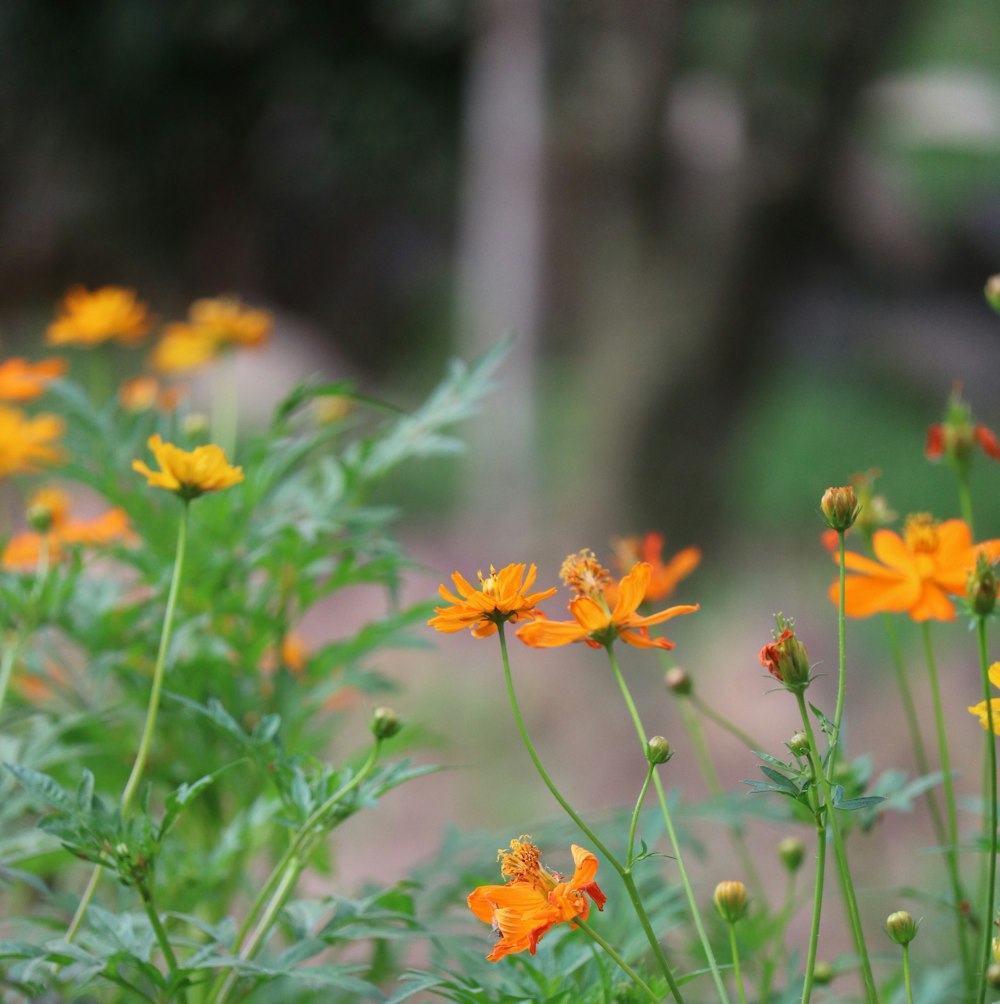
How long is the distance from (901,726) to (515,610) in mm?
2235

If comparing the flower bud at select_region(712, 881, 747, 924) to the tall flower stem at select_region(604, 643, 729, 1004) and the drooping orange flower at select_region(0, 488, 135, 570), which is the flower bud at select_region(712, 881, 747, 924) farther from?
the drooping orange flower at select_region(0, 488, 135, 570)

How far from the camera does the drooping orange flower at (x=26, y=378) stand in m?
0.73

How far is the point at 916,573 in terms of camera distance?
0.51m

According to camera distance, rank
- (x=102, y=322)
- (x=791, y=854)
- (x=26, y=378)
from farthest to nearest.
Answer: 1. (x=102, y=322)
2. (x=26, y=378)
3. (x=791, y=854)

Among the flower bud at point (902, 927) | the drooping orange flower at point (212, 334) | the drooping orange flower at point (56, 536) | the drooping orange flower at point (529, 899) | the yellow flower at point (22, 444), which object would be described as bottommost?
the flower bud at point (902, 927)

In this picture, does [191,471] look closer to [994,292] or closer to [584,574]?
[584,574]

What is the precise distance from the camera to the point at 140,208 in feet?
19.1

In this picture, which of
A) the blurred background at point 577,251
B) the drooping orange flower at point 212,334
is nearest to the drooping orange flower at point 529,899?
the blurred background at point 577,251

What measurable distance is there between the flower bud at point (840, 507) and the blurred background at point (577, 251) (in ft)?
1.05

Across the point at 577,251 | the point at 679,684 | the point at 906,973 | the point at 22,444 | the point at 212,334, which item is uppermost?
the point at 577,251

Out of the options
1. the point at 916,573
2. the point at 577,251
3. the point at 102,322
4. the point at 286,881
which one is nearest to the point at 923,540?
the point at 916,573

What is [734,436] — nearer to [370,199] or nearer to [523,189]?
[523,189]

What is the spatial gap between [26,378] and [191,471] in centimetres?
28

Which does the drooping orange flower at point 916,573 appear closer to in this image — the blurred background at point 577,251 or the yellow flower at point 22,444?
the blurred background at point 577,251
